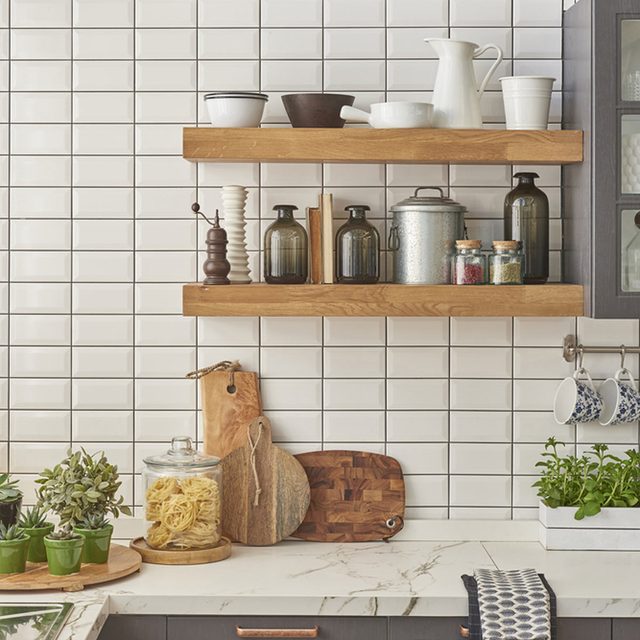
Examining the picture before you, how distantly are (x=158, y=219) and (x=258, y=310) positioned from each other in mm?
464

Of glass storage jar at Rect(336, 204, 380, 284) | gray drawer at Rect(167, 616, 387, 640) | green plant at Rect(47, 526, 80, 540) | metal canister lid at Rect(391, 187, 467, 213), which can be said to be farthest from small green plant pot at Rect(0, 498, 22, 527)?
metal canister lid at Rect(391, 187, 467, 213)

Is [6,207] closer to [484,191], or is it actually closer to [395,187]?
[395,187]

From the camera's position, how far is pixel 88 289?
2746 millimetres

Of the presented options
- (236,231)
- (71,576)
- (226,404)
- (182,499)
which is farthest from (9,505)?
(236,231)

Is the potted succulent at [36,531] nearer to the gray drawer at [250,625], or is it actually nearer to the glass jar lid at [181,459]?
the glass jar lid at [181,459]

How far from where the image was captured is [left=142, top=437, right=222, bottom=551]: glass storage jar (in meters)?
2.49

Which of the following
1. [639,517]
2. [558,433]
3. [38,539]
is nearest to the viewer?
[38,539]

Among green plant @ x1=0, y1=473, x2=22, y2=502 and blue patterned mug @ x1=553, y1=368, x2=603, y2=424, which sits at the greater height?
blue patterned mug @ x1=553, y1=368, x2=603, y2=424

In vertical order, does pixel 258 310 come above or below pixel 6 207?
below

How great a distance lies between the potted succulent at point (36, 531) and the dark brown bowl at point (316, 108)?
1.15 m

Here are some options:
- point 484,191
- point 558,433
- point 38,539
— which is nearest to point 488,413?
point 558,433

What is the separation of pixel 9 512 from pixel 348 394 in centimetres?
92

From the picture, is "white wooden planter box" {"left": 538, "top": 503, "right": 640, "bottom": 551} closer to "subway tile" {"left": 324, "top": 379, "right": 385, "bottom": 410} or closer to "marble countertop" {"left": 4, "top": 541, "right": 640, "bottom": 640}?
"marble countertop" {"left": 4, "top": 541, "right": 640, "bottom": 640}

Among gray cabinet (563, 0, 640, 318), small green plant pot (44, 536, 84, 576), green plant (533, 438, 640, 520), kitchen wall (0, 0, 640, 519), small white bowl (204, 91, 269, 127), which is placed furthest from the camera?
kitchen wall (0, 0, 640, 519)
